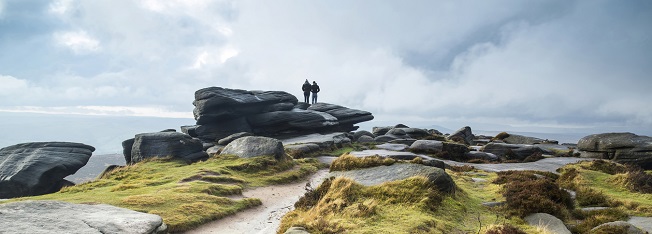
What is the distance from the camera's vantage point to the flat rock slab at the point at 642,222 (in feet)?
45.9

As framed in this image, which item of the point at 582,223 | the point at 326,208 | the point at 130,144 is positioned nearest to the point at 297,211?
the point at 326,208

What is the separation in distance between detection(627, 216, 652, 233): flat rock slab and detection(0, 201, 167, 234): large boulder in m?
17.9

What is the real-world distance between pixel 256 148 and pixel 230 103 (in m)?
20.7

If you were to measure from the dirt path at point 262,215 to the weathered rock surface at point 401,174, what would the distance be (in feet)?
11.0

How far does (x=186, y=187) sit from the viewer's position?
861 inches

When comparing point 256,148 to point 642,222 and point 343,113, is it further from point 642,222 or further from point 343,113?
point 343,113

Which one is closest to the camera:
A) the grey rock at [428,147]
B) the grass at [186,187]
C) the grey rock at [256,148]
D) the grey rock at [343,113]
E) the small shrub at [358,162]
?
the grass at [186,187]

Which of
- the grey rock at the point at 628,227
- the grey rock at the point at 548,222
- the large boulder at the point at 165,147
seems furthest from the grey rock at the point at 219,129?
the grey rock at the point at 628,227

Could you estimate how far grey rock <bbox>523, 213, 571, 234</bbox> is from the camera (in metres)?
14.2

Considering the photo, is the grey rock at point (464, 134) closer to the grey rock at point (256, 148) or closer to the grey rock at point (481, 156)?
the grey rock at point (481, 156)

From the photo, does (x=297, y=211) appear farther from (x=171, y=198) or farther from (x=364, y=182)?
(x=171, y=198)

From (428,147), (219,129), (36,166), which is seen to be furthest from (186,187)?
(219,129)

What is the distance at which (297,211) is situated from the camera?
17.2m

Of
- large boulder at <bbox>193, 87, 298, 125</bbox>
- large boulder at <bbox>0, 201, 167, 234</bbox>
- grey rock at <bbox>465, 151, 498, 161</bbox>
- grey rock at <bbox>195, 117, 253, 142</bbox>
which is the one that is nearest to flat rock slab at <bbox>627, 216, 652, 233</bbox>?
large boulder at <bbox>0, 201, 167, 234</bbox>
